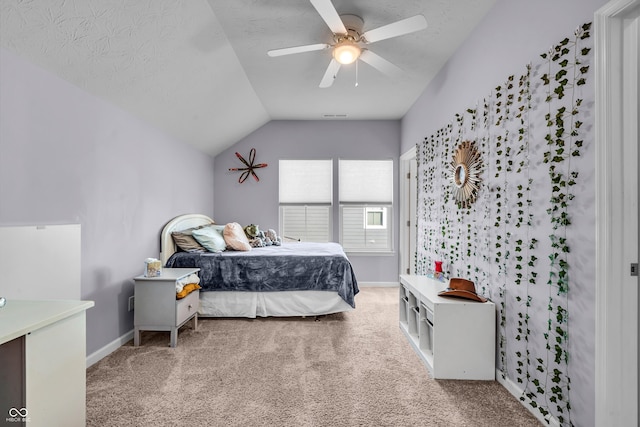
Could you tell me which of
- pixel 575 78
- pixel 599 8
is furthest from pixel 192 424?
pixel 599 8

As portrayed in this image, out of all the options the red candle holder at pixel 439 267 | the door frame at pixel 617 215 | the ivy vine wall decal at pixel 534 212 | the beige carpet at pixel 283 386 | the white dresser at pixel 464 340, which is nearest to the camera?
the door frame at pixel 617 215

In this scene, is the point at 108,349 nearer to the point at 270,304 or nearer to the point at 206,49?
the point at 270,304

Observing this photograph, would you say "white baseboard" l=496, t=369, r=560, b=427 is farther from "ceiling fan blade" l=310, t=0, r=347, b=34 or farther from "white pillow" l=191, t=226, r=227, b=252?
"white pillow" l=191, t=226, r=227, b=252

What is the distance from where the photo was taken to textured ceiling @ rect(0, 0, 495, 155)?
6.38 ft

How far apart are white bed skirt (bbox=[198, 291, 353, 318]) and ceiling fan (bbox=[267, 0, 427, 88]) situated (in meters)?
2.16

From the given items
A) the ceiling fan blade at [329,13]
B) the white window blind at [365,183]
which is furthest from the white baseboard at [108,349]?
the white window blind at [365,183]

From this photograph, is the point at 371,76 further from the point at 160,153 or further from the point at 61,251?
the point at 61,251

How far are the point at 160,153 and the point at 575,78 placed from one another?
3.51m

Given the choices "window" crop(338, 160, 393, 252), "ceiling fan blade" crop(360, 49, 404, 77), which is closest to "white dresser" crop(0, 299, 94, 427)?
"ceiling fan blade" crop(360, 49, 404, 77)

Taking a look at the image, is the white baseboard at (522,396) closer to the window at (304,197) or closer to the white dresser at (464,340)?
the white dresser at (464,340)

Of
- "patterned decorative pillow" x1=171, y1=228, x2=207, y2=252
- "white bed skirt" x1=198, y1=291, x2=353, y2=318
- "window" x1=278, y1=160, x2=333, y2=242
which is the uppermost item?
"window" x1=278, y1=160, x2=333, y2=242

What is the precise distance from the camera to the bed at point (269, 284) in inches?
139

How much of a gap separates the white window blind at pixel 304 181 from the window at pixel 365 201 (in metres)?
0.26

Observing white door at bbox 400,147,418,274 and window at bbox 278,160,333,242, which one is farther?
window at bbox 278,160,333,242
